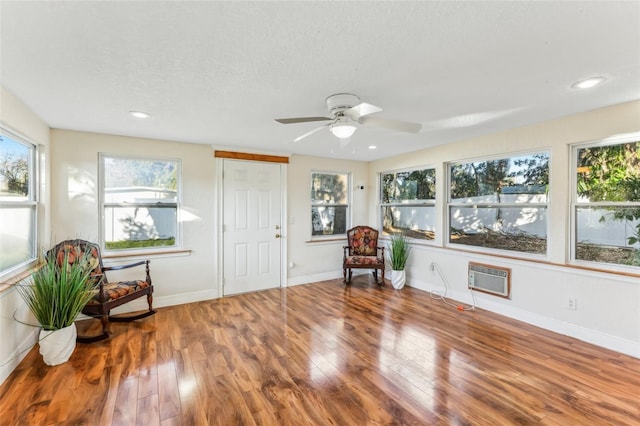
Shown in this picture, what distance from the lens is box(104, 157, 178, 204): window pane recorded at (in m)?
3.61

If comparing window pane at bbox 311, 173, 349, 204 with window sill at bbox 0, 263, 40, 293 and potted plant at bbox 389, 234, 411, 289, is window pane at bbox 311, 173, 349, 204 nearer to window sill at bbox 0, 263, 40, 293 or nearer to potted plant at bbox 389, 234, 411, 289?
potted plant at bbox 389, 234, 411, 289

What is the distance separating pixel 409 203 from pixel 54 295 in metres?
4.67

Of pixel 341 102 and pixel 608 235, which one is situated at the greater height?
pixel 341 102

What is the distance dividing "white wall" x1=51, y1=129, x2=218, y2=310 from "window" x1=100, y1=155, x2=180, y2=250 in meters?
0.11

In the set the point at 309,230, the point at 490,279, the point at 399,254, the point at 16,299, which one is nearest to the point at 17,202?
the point at 16,299

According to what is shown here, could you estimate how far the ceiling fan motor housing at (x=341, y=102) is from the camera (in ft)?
7.29

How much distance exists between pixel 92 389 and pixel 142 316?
132 cm

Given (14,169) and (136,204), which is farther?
(136,204)

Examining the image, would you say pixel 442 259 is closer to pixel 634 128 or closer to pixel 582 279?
pixel 582 279

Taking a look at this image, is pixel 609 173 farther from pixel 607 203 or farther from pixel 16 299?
pixel 16 299

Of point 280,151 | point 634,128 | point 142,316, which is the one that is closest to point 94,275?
point 142,316

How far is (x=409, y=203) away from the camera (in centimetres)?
494

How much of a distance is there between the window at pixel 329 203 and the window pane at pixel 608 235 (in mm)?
3396

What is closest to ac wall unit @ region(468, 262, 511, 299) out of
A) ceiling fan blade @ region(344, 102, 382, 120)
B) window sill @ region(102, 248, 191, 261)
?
ceiling fan blade @ region(344, 102, 382, 120)
